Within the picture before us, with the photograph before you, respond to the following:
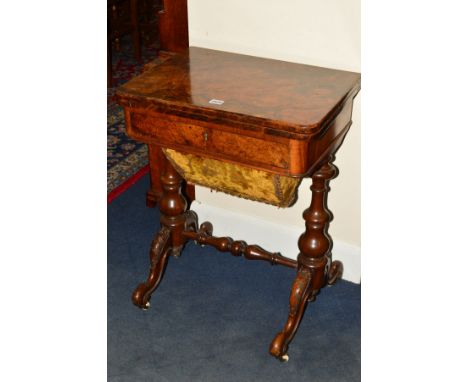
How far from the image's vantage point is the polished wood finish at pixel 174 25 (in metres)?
2.77

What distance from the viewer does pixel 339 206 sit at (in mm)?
2842

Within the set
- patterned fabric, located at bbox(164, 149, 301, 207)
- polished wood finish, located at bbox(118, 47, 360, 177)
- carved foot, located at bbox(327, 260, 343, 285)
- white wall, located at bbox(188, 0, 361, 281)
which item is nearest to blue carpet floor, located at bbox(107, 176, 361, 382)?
carved foot, located at bbox(327, 260, 343, 285)

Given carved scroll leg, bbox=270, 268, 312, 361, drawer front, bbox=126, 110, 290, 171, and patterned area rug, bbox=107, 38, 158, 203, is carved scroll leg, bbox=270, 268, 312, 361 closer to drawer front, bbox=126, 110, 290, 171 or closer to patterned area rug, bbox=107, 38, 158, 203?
drawer front, bbox=126, 110, 290, 171

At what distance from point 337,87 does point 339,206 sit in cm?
69

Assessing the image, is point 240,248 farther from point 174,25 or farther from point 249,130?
point 174,25

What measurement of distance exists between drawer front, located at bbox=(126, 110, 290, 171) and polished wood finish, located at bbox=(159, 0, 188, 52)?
0.57 meters

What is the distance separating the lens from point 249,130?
Result: 2.11m

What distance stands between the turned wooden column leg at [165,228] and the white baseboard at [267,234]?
269 mm

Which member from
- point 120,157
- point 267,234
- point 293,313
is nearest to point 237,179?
point 293,313

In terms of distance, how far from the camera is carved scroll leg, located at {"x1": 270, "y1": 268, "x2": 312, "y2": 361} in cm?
251

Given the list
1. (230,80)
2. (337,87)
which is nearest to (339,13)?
(337,87)

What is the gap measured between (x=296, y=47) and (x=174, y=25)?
0.56 metres

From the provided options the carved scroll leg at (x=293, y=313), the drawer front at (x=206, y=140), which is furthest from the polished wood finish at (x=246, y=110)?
the carved scroll leg at (x=293, y=313)

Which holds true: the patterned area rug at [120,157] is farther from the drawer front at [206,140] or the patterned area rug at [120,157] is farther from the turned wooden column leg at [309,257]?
the turned wooden column leg at [309,257]
